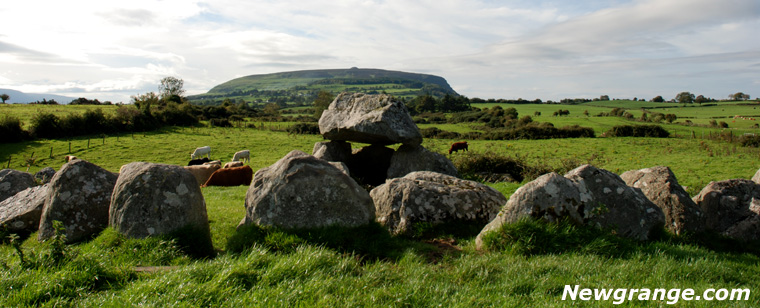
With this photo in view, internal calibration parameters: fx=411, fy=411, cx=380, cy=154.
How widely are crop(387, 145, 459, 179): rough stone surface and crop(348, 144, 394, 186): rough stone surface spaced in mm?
1288

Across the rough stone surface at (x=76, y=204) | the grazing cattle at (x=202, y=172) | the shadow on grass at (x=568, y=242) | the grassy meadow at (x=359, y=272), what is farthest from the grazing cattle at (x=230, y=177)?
the shadow on grass at (x=568, y=242)

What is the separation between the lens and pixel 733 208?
9.70m

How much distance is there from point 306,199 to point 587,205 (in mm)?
5578

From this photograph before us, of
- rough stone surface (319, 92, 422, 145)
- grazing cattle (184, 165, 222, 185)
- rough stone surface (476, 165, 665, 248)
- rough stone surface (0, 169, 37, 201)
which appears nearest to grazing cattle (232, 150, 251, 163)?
grazing cattle (184, 165, 222, 185)

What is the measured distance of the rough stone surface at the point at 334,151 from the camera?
1766 cm

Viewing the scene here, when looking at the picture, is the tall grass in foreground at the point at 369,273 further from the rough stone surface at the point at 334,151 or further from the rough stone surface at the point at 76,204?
the rough stone surface at the point at 334,151

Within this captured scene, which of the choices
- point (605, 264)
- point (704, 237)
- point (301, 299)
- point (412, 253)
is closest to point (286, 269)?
point (301, 299)

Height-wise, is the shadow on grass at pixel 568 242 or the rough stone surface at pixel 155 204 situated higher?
the rough stone surface at pixel 155 204

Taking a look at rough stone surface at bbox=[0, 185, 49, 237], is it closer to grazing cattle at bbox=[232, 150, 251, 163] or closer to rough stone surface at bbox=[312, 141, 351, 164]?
rough stone surface at bbox=[312, 141, 351, 164]

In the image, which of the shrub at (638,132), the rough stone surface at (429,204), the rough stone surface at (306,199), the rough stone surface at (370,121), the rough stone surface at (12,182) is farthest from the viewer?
the shrub at (638,132)

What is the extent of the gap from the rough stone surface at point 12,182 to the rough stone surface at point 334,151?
31.7 ft

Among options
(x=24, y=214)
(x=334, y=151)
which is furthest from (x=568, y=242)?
(x=24, y=214)

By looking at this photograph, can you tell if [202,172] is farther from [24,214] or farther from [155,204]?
[155,204]

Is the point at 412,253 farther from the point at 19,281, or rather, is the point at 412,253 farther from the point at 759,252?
the point at 759,252
